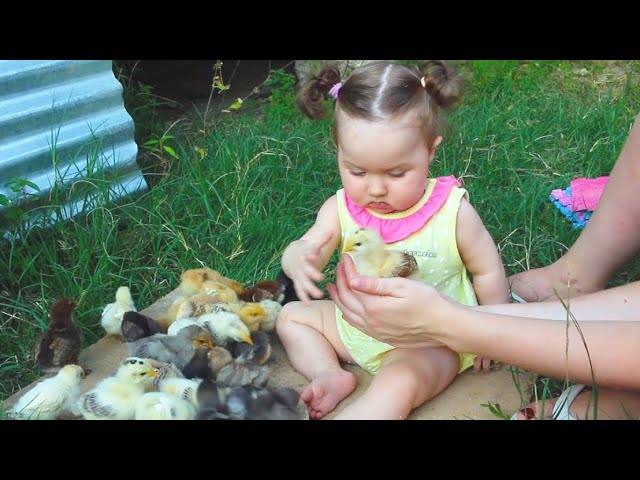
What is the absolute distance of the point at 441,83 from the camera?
7.29 ft

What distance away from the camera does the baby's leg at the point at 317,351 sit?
7.32ft

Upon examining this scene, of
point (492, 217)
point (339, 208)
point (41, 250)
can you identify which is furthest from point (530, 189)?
point (41, 250)

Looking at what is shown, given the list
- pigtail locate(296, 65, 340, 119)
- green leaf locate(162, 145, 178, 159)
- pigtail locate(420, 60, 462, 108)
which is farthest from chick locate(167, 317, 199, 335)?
green leaf locate(162, 145, 178, 159)

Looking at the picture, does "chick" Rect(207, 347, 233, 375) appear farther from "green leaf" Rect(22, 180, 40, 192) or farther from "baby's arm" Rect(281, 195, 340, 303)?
"green leaf" Rect(22, 180, 40, 192)

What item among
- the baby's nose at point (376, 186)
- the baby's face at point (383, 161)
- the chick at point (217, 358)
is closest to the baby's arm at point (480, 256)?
the baby's face at point (383, 161)

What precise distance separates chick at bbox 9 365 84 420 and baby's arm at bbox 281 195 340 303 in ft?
2.22

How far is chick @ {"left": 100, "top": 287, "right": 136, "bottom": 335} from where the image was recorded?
8.29ft

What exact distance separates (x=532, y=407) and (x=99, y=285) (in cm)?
156

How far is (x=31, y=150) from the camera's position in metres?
3.30

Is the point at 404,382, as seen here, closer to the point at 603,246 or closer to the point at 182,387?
the point at 182,387

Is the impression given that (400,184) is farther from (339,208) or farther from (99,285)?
(99,285)

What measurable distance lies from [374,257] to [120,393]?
0.77 meters

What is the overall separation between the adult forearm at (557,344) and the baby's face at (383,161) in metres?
0.43

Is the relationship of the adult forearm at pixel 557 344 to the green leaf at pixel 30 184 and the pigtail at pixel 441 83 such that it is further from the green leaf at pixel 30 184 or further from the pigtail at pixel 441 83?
the green leaf at pixel 30 184
